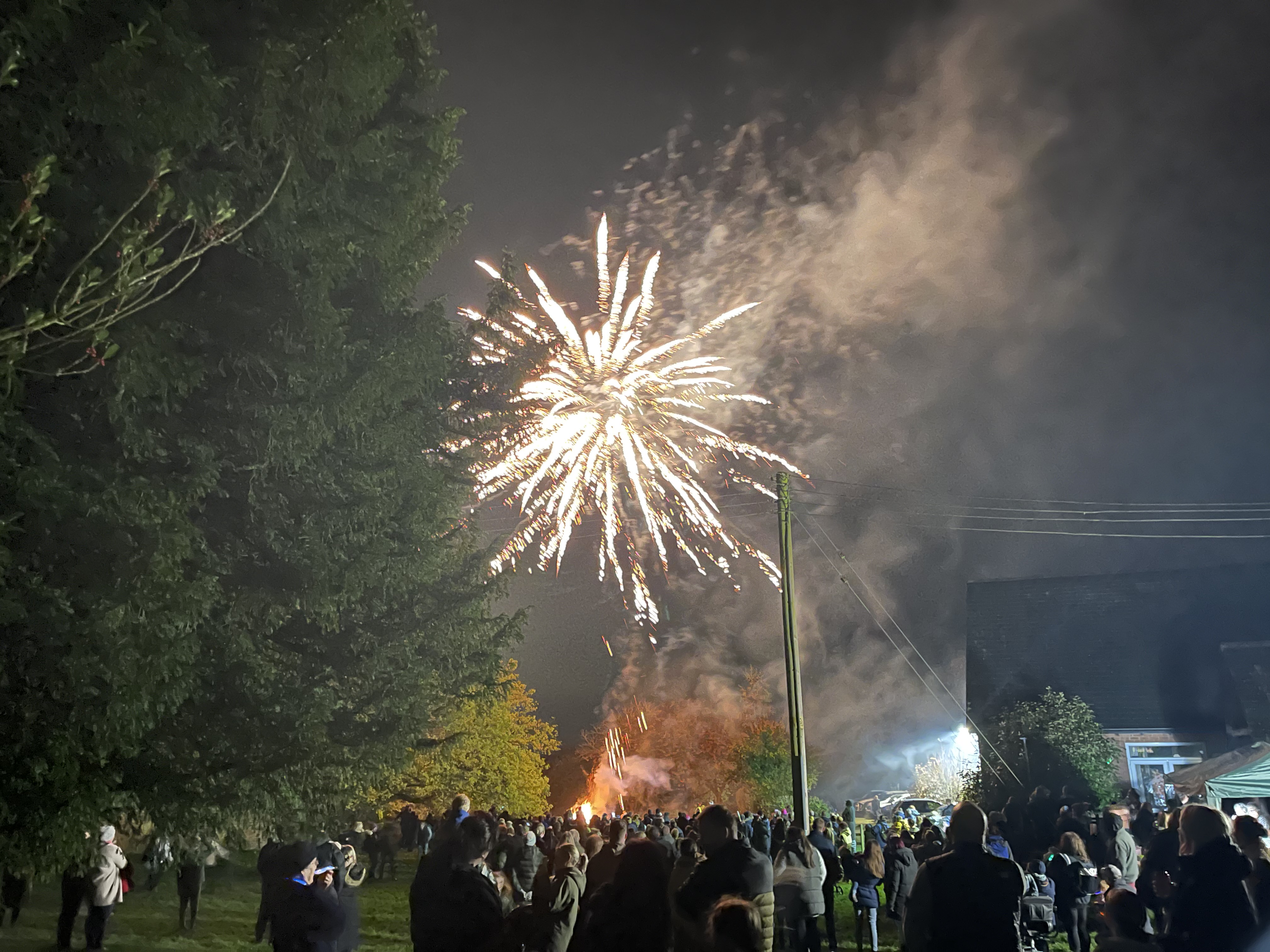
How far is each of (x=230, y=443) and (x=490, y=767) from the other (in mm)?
36654

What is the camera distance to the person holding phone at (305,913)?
6523mm

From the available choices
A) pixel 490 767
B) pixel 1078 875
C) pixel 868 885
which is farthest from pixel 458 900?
pixel 490 767

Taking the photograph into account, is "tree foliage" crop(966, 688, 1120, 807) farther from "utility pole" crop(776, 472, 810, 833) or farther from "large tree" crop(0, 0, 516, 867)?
"large tree" crop(0, 0, 516, 867)

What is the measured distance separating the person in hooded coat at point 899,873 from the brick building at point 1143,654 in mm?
27577

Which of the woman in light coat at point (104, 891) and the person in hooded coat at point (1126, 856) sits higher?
the person in hooded coat at point (1126, 856)

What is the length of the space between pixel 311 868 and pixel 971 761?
46.1m

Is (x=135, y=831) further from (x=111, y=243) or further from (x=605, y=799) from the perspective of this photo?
(x=605, y=799)

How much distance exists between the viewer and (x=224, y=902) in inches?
760

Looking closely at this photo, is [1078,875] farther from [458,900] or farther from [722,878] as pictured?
[458,900]

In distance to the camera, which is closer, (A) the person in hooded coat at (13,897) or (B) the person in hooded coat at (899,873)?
(B) the person in hooded coat at (899,873)

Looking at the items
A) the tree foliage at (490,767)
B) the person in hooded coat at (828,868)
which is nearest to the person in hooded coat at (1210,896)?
the person in hooded coat at (828,868)

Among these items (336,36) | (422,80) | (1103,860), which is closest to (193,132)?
(336,36)

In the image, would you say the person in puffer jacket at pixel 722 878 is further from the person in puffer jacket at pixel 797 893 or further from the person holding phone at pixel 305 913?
the person in puffer jacket at pixel 797 893

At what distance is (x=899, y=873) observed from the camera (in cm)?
1327
